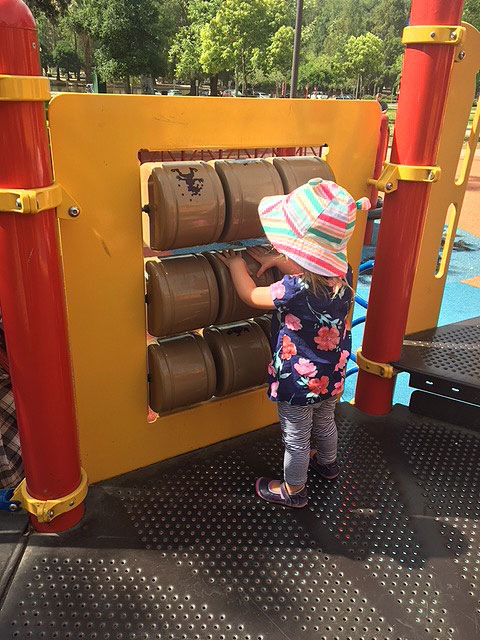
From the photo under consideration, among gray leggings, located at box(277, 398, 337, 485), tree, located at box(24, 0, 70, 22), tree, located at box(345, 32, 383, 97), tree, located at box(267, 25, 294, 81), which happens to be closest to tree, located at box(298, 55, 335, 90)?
tree, located at box(345, 32, 383, 97)

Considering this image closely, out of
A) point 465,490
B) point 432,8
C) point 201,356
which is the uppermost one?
point 432,8

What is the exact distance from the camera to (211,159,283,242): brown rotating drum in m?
1.92

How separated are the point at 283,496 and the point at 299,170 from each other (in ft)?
4.05

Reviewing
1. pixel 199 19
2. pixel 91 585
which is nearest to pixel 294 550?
pixel 91 585

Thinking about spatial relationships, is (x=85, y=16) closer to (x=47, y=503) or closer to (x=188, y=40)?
(x=188, y=40)

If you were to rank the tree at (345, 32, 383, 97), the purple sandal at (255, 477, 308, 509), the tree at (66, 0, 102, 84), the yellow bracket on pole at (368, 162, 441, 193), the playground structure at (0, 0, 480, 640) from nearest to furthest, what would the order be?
the playground structure at (0, 0, 480, 640) → the purple sandal at (255, 477, 308, 509) → the yellow bracket on pole at (368, 162, 441, 193) → the tree at (66, 0, 102, 84) → the tree at (345, 32, 383, 97)

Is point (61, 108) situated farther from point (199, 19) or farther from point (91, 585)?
point (199, 19)

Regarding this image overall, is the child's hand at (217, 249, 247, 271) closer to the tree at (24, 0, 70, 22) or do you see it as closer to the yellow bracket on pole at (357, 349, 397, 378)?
the yellow bracket on pole at (357, 349, 397, 378)

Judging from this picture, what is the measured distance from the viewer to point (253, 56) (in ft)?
113

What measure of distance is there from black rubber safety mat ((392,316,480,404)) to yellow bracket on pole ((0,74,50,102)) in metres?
1.88

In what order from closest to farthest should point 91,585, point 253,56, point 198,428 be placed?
point 91,585
point 198,428
point 253,56

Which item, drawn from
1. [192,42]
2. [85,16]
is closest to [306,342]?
[85,16]

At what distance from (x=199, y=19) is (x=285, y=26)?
5.97 m

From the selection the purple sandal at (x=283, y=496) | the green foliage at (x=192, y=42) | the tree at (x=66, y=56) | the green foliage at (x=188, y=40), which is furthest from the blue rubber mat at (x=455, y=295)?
the tree at (x=66, y=56)
